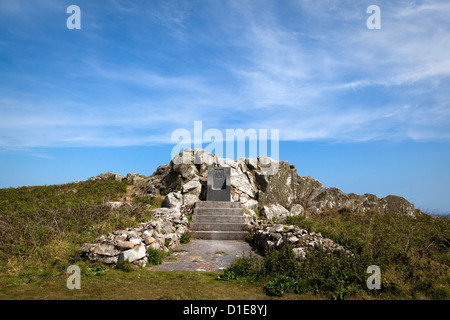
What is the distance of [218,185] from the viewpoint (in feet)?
61.4

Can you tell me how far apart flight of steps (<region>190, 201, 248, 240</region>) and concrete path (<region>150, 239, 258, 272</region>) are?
60 centimetres

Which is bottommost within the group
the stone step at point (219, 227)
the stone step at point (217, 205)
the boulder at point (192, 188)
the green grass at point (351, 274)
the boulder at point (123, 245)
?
the stone step at point (219, 227)

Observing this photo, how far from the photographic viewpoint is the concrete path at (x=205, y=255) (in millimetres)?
8867

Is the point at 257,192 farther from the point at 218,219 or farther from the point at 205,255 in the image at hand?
the point at 205,255

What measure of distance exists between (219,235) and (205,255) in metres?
3.58

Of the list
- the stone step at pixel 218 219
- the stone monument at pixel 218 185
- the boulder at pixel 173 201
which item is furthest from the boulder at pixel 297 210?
the boulder at pixel 173 201

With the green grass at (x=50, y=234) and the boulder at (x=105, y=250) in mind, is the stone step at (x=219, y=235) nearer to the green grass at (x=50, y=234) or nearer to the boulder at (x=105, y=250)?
the green grass at (x=50, y=234)

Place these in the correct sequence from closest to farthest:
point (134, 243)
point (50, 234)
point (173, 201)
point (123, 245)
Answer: point (123, 245), point (134, 243), point (50, 234), point (173, 201)

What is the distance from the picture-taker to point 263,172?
21.9 meters

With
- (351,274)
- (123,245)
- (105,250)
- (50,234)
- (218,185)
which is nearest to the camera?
(351,274)

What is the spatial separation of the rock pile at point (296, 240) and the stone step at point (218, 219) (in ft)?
9.07

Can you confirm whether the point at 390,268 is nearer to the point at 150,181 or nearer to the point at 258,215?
the point at 258,215

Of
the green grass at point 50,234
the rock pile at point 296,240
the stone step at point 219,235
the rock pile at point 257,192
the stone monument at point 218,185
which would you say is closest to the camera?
the green grass at point 50,234

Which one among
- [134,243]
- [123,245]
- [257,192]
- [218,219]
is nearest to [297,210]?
[257,192]
